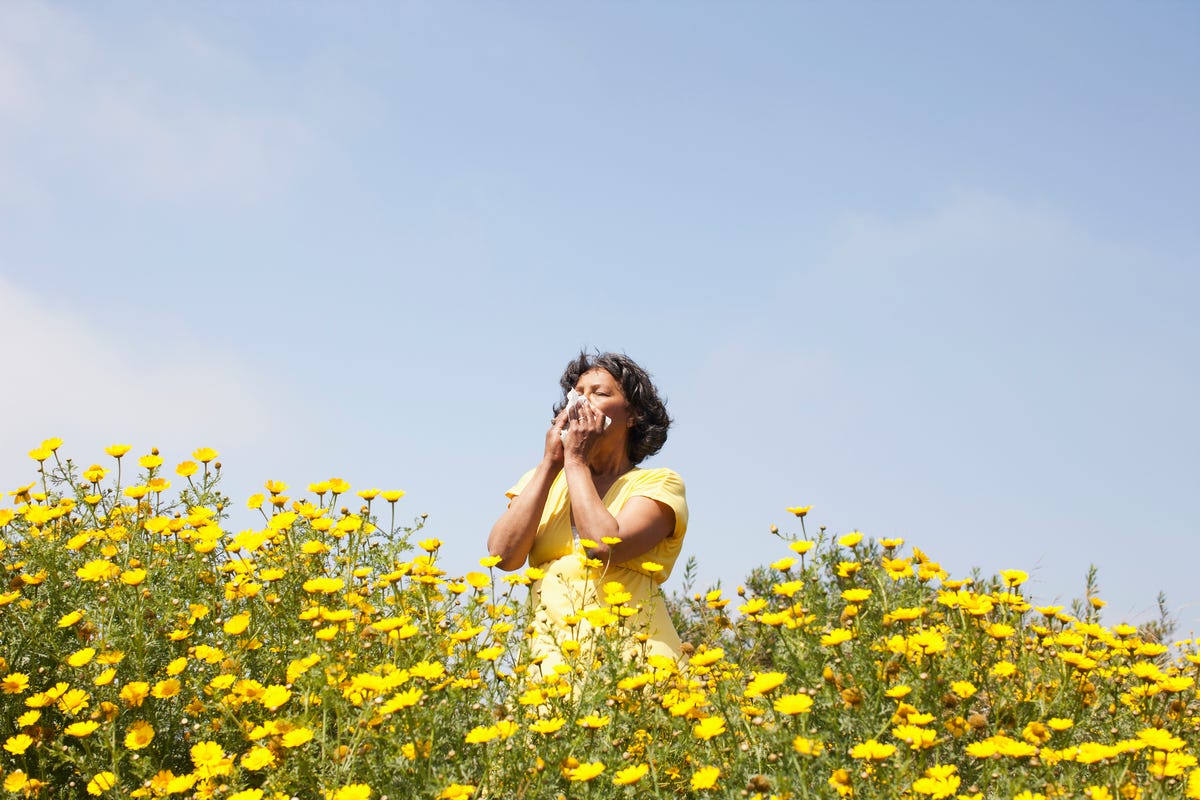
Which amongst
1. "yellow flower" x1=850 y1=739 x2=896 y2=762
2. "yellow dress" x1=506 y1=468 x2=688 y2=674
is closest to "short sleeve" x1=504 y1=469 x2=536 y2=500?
"yellow dress" x1=506 y1=468 x2=688 y2=674

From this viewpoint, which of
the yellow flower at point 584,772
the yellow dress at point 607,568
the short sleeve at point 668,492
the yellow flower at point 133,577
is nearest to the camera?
the yellow flower at point 584,772

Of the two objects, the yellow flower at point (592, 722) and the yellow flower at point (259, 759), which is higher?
the yellow flower at point (259, 759)

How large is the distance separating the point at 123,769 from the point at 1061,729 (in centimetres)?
260

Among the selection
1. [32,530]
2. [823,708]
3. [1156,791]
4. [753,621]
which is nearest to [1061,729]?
[1156,791]

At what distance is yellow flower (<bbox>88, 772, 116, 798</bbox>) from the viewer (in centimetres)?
279

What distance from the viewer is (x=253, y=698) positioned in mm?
2988

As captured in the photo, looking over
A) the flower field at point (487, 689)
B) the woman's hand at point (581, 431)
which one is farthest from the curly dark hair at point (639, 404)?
the flower field at point (487, 689)

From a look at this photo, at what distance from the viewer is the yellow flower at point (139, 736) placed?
9.86ft

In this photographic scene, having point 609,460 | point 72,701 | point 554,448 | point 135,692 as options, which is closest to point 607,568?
point 554,448

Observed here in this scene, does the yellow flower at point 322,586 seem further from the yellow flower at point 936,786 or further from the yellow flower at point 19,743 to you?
the yellow flower at point 936,786

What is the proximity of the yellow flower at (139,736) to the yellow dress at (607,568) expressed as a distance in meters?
1.26

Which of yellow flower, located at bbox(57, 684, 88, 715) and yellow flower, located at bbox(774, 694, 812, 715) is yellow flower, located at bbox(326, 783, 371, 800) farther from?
yellow flower, located at bbox(57, 684, 88, 715)

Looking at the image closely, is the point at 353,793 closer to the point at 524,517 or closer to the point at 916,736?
the point at 916,736

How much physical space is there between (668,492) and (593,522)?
1.37 feet
